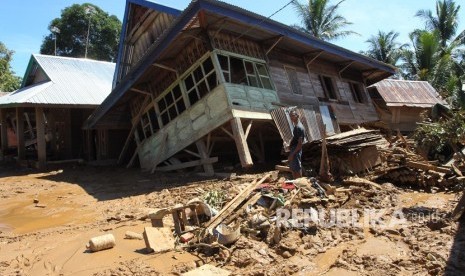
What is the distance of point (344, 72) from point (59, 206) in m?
13.2

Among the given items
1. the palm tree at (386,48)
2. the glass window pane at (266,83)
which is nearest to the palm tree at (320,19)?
the palm tree at (386,48)

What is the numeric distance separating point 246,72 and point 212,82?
1171 millimetres

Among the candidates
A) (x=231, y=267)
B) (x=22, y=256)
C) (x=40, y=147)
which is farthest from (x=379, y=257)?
Answer: (x=40, y=147)

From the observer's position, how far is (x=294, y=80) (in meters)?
13.2

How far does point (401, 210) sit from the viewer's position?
651 centimetres

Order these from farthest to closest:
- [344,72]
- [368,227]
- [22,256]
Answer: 1. [344,72]
2. [368,227]
3. [22,256]

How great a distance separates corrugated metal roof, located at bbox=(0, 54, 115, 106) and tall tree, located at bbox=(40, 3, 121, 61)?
17010mm

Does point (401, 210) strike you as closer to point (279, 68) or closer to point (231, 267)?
point (231, 267)

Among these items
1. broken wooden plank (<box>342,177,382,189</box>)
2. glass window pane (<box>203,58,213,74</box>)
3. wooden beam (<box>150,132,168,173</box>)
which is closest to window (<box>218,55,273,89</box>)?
glass window pane (<box>203,58,213,74</box>)

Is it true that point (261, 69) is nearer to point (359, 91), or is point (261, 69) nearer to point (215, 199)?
point (215, 199)

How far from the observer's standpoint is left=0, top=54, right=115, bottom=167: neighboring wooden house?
13945mm

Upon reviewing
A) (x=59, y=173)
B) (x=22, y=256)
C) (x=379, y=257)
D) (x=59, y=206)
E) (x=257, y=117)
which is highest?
(x=257, y=117)

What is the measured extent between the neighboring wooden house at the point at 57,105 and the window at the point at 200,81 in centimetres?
530

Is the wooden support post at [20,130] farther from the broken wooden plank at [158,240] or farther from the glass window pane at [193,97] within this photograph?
the broken wooden plank at [158,240]
